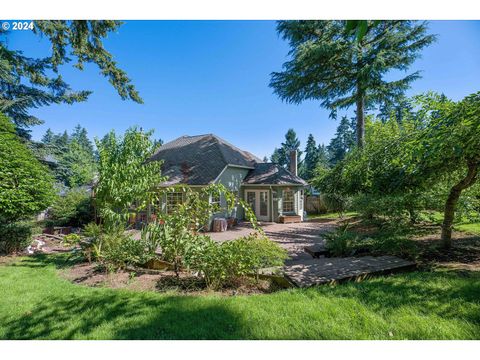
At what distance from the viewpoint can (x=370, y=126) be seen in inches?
597

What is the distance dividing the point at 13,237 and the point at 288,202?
47.3 ft

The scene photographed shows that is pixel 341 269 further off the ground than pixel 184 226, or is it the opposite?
pixel 184 226

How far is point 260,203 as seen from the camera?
16.2 metres

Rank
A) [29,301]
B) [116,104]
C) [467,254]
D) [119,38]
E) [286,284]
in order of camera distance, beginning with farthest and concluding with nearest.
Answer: [116,104] < [119,38] < [467,254] < [286,284] < [29,301]

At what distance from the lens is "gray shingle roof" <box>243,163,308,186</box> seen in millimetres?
15820

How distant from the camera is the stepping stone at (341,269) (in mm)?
4382

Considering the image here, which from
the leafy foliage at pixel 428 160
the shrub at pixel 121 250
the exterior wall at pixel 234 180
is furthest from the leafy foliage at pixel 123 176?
the exterior wall at pixel 234 180

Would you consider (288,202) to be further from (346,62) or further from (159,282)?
(159,282)

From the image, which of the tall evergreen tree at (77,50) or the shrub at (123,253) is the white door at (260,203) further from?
the shrub at (123,253)

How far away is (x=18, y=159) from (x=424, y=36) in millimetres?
18568

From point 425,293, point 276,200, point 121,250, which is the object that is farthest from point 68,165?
point 425,293

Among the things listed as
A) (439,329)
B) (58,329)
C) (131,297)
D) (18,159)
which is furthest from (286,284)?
(18,159)

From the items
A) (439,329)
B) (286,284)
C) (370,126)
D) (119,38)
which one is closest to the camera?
(439,329)
